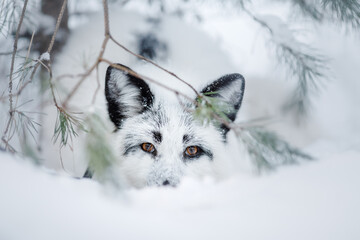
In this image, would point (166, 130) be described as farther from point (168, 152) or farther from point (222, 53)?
point (222, 53)

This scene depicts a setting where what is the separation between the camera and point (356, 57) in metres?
1.36

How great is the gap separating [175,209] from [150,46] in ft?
3.17

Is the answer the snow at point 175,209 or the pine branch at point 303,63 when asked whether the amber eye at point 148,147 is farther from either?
the pine branch at point 303,63

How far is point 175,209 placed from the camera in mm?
712

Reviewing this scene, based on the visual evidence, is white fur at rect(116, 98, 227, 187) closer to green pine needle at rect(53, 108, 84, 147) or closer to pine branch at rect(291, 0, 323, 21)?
green pine needle at rect(53, 108, 84, 147)

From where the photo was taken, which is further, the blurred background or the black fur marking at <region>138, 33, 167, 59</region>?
the black fur marking at <region>138, 33, 167, 59</region>

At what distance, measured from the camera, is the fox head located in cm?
105

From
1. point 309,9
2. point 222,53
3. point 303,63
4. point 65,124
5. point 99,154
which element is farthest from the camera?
point 222,53

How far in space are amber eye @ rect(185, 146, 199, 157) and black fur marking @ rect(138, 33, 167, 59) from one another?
55 cm

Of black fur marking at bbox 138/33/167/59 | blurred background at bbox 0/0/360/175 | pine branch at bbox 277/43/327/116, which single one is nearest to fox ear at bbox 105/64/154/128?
blurred background at bbox 0/0/360/175

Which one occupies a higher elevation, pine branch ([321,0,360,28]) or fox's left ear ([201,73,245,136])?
pine branch ([321,0,360,28])

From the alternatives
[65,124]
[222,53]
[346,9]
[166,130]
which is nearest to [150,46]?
[222,53]

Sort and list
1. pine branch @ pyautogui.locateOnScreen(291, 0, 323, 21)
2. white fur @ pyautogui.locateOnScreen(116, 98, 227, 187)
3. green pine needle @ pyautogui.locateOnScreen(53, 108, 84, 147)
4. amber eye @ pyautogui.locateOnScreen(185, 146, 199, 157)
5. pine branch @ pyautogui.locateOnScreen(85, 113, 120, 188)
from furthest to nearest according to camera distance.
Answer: pine branch @ pyautogui.locateOnScreen(291, 0, 323, 21), amber eye @ pyautogui.locateOnScreen(185, 146, 199, 157), white fur @ pyautogui.locateOnScreen(116, 98, 227, 187), green pine needle @ pyautogui.locateOnScreen(53, 108, 84, 147), pine branch @ pyautogui.locateOnScreen(85, 113, 120, 188)

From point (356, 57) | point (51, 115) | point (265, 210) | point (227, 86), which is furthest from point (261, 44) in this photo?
point (51, 115)
